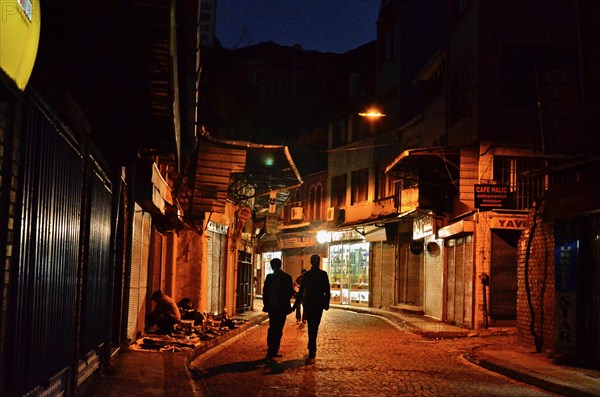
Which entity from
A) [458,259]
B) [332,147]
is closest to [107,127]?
[458,259]

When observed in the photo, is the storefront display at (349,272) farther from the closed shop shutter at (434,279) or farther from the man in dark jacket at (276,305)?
the man in dark jacket at (276,305)

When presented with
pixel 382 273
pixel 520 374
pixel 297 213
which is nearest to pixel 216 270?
pixel 382 273

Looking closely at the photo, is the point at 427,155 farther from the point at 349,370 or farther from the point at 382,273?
the point at 382,273

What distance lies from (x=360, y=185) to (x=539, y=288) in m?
24.7

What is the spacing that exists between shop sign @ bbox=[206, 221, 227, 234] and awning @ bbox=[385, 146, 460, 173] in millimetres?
6334

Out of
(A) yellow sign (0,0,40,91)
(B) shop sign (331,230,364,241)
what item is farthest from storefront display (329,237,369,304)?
(A) yellow sign (0,0,40,91)

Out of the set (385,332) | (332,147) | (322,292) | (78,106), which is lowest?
(385,332)

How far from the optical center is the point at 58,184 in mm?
6512

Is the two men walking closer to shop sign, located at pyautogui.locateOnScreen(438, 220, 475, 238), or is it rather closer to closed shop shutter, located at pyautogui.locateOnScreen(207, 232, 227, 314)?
shop sign, located at pyautogui.locateOnScreen(438, 220, 475, 238)

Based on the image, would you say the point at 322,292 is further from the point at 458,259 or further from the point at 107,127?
the point at 458,259

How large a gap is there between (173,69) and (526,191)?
54.0 ft

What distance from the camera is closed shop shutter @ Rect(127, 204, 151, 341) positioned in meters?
13.8

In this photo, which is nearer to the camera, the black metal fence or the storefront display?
the black metal fence

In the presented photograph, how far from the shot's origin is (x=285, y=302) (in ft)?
46.0
